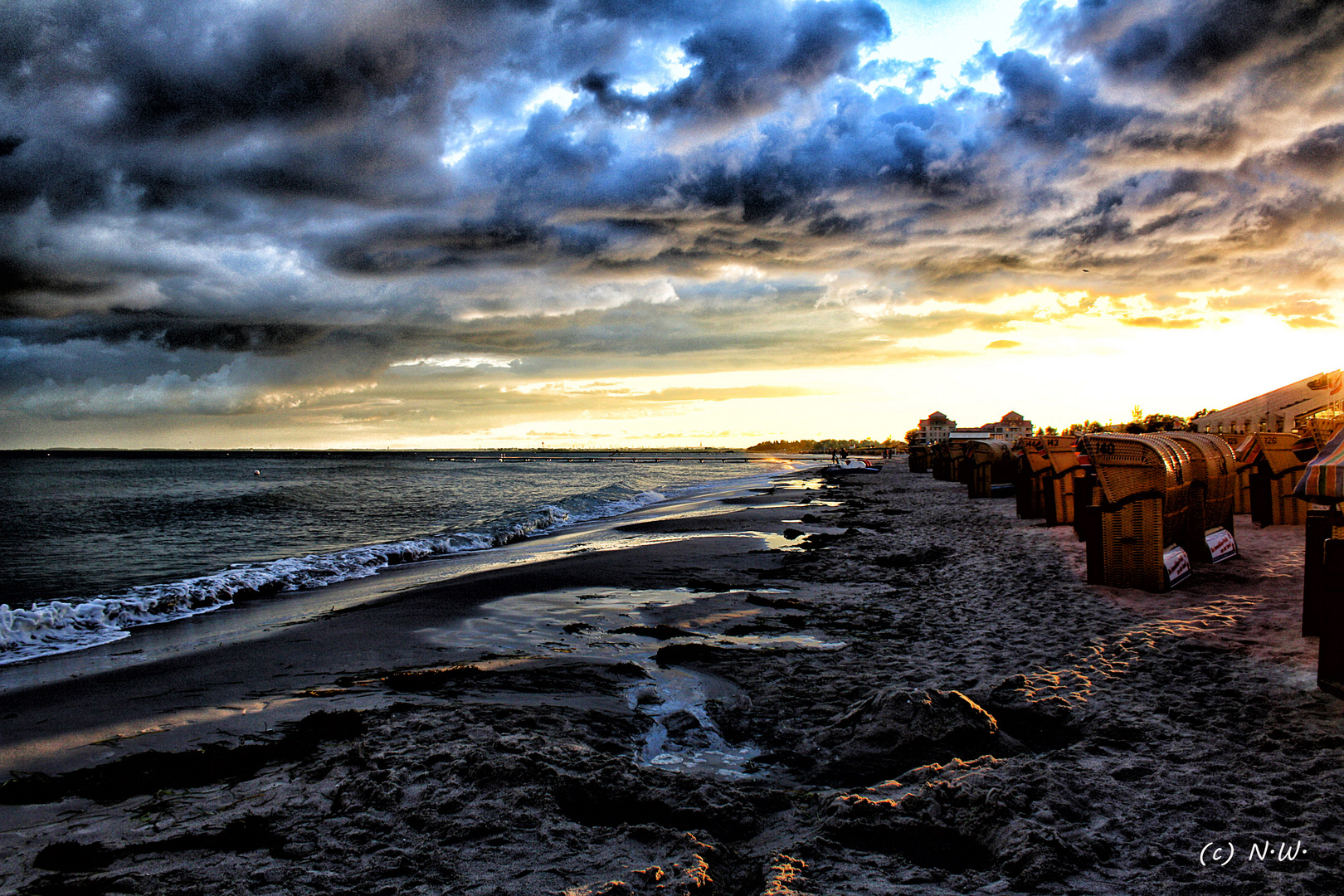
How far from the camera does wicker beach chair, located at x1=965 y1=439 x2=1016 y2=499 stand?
25.8m

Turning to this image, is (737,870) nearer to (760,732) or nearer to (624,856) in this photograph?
(624,856)

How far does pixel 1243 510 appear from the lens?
15.6 metres

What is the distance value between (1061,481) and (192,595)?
62.5 ft

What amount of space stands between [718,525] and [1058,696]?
16.9 meters

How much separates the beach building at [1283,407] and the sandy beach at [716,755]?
136 feet

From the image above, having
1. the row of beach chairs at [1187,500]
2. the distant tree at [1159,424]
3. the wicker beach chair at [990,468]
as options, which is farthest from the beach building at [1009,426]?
the row of beach chairs at [1187,500]

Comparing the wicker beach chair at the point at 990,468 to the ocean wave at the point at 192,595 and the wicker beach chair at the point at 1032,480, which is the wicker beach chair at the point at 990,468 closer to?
the wicker beach chair at the point at 1032,480

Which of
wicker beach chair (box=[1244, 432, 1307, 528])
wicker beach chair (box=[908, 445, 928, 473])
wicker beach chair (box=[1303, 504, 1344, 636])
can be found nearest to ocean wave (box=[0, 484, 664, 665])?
wicker beach chair (box=[1303, 504, 1344, 636])

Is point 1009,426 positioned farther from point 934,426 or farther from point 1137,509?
point 1137,509

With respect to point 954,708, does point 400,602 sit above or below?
below

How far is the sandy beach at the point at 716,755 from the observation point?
326 centimetres

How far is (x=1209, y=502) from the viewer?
967cm

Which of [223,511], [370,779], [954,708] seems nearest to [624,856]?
[370,779]

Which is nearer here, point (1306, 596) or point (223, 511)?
point (1306, 596)
